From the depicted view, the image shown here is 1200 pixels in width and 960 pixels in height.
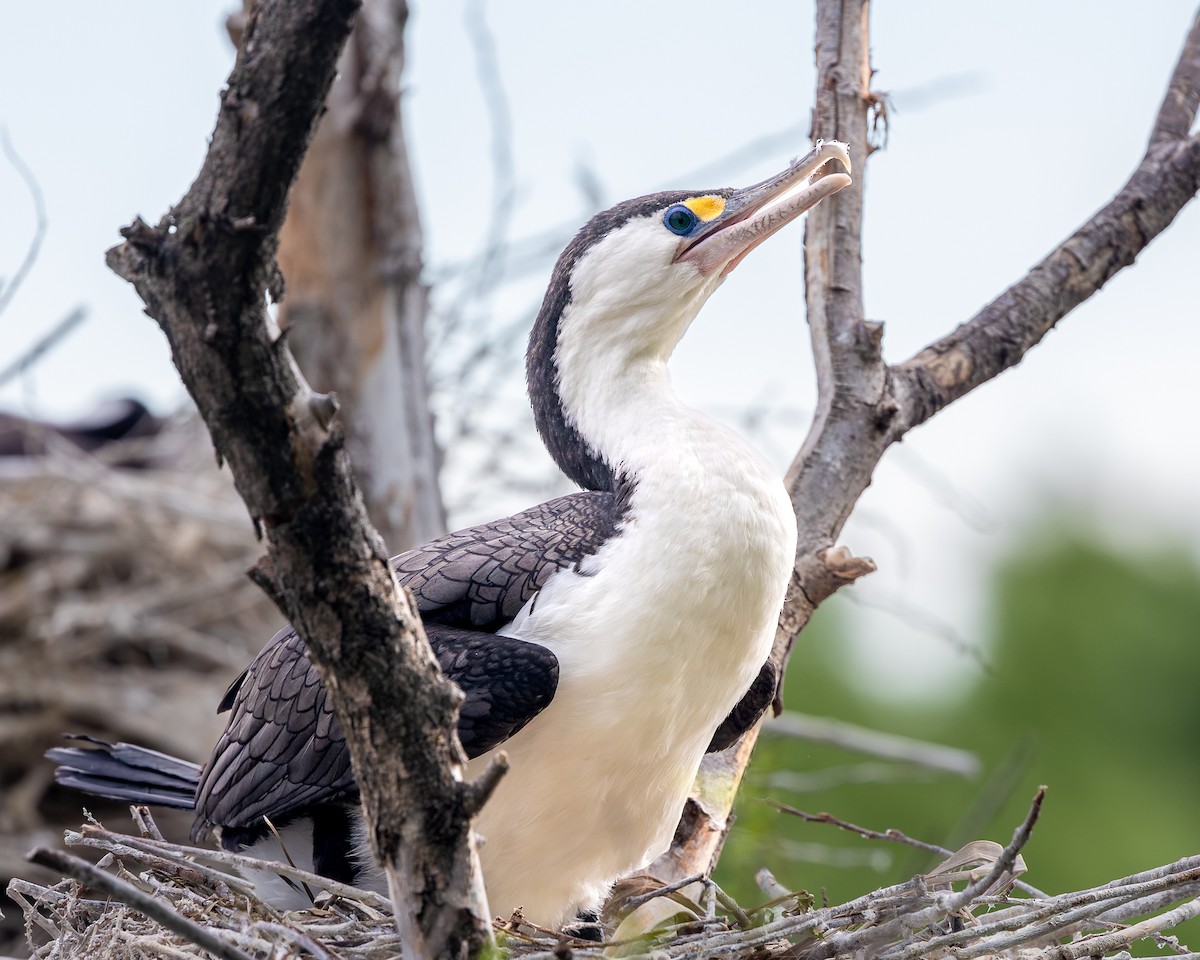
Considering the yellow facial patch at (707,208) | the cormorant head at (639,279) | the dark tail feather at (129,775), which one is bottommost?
the dark tail feather at (129,775)

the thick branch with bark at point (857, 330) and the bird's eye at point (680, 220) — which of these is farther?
the thick branch with bark at point (857, 330)

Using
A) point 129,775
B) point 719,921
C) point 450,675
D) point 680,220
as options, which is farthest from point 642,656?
point 129,775

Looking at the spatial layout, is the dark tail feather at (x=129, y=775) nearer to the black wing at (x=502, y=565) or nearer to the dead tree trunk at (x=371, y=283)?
the black wing at (x=502, y=565)

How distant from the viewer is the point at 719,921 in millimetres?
2773

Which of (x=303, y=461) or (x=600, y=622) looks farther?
(x=600, y=622)

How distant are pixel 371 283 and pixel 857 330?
2.50 m

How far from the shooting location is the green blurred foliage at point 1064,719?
29.2 feet

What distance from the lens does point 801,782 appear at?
5203 millimetres

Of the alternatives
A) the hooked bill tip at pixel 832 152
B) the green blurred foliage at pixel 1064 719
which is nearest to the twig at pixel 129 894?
the hooked bill tip at pixel 832 152

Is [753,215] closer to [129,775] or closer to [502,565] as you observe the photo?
[502,565]

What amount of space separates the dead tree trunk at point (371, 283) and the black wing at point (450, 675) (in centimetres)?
219

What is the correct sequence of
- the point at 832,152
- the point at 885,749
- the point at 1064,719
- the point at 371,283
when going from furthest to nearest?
the point at 1064,719
the point at 371,283
the point at 885,749
the point at 832,152

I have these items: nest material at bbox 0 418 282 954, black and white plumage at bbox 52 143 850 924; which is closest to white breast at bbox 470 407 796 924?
black and white plumage at bbox 52 143 850 924

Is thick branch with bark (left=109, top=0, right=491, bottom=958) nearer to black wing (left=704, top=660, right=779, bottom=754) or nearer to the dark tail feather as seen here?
black wing (left=704, top=660, right=779, bottom=754)
